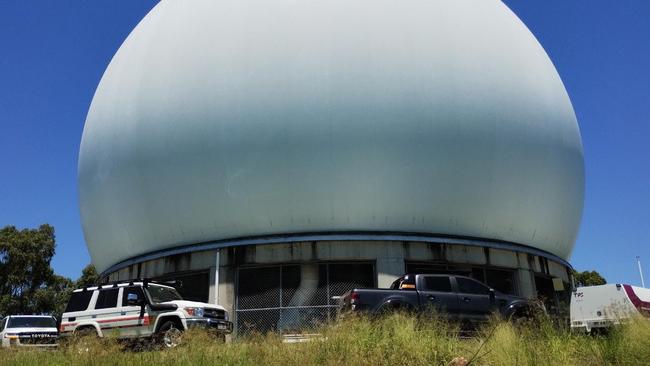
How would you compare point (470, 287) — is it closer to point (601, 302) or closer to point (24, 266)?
point (601, 302)

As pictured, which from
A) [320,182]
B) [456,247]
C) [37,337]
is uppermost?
[320,182]

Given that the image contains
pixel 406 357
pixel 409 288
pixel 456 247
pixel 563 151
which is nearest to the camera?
pixel 406 357

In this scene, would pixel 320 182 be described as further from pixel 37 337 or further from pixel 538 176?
pixel 37 337

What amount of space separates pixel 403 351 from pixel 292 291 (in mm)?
9258

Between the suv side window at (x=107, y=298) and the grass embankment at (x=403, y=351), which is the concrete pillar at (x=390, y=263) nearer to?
the suv side window at (x=107, y=298)

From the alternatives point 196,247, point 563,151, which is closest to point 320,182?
point 196,247

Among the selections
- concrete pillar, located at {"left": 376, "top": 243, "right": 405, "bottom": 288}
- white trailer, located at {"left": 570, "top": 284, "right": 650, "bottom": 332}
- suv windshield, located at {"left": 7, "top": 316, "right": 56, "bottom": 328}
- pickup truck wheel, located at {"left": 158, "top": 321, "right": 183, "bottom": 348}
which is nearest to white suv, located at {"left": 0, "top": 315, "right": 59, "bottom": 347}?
suv windshield, located at {"left": 7, "top": 316, "right": 56, "bottom": 328}

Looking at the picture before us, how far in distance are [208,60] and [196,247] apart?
583 centimetres

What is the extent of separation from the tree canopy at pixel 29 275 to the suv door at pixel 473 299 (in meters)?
33.8

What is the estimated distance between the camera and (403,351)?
7.44 meters

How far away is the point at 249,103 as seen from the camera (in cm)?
1639

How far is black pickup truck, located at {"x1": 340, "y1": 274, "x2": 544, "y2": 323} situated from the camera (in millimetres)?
11516

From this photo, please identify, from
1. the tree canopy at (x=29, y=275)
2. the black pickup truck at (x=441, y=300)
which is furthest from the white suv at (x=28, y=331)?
the tree canopy at (x=29, y=275)

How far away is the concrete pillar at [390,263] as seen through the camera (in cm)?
1622
